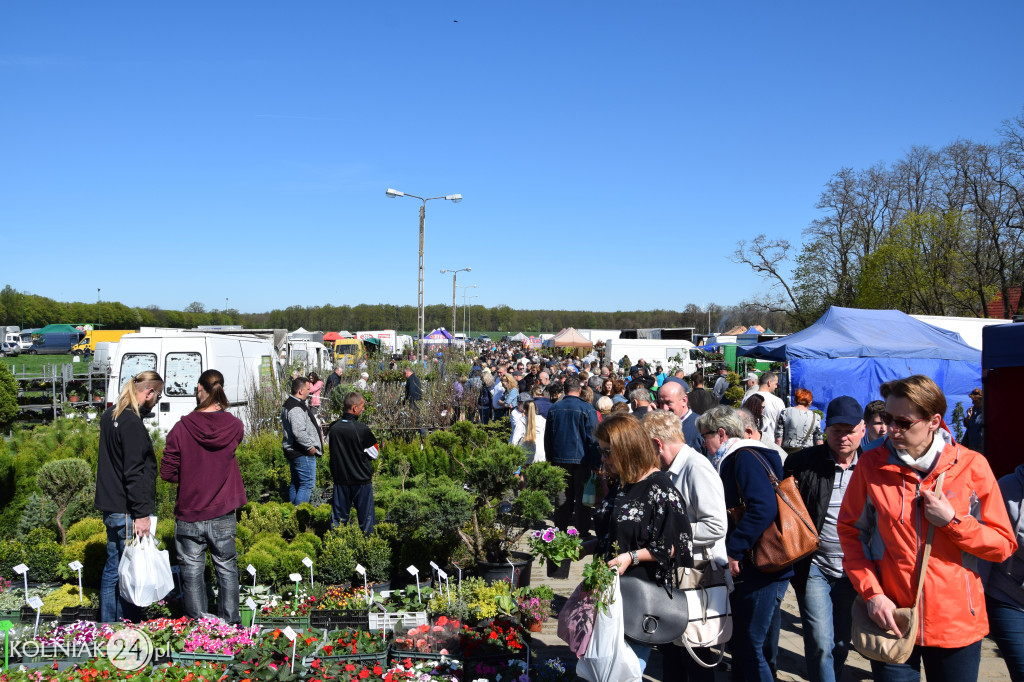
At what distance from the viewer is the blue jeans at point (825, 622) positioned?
12.5 ft

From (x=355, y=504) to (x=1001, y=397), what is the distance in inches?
229

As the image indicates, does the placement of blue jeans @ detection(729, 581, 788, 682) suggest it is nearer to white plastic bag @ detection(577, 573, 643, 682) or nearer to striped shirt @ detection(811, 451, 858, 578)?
striped shirt @ detection(811, 451, 858, 578)

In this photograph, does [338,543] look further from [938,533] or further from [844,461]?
[938,533]

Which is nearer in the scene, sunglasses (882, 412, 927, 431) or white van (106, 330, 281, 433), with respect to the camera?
sunglasses (882, 412, 927, 431)

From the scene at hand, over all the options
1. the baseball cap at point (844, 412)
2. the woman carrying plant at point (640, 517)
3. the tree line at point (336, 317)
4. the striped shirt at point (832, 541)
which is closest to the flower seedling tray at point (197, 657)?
the woman carrying plant at point (640, 517)

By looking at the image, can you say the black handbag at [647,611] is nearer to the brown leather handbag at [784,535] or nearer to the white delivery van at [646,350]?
the brown leather handbag at [784,535]

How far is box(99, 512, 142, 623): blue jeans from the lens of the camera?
4785mm

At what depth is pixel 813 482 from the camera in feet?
13.1

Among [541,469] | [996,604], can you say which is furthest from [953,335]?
[996,604]

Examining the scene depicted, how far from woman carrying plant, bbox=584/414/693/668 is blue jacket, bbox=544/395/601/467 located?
13.7 ft

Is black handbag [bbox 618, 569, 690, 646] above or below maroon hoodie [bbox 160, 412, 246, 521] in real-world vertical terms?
below

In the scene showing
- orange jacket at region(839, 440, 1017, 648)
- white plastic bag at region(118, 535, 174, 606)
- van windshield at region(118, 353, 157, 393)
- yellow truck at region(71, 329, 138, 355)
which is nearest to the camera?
orange jacket at region(839, 440, 1017, 648)

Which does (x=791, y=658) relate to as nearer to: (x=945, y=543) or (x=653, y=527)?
(x=653, y=527)

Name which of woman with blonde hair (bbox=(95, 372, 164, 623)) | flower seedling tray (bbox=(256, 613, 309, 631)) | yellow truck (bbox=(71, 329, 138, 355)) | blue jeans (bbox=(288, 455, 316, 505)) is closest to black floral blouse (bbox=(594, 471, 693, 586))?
flower seedling tray (bbox=(256, 613, 309, 631))
